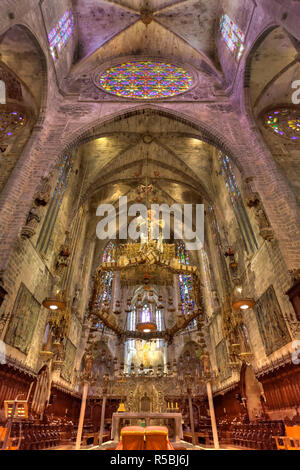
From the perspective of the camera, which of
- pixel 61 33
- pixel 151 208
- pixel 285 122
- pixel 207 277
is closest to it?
pixel 285 122

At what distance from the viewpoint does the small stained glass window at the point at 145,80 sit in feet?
53.1

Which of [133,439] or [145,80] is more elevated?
[145,80]

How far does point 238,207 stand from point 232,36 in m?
9.73

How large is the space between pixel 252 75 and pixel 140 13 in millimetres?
8867

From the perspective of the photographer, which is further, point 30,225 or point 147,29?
point 147,29

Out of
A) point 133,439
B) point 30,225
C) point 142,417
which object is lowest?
point 133,439

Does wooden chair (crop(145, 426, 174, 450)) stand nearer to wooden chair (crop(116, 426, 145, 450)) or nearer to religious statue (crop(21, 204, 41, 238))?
wooden chair (crop(116, 426, 145, 450))

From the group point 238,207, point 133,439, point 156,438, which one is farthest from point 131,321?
point 156,438

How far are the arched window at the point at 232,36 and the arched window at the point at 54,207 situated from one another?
11076mm

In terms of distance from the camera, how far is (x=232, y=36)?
48.3 ft

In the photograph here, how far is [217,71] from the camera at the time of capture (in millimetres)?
16531
